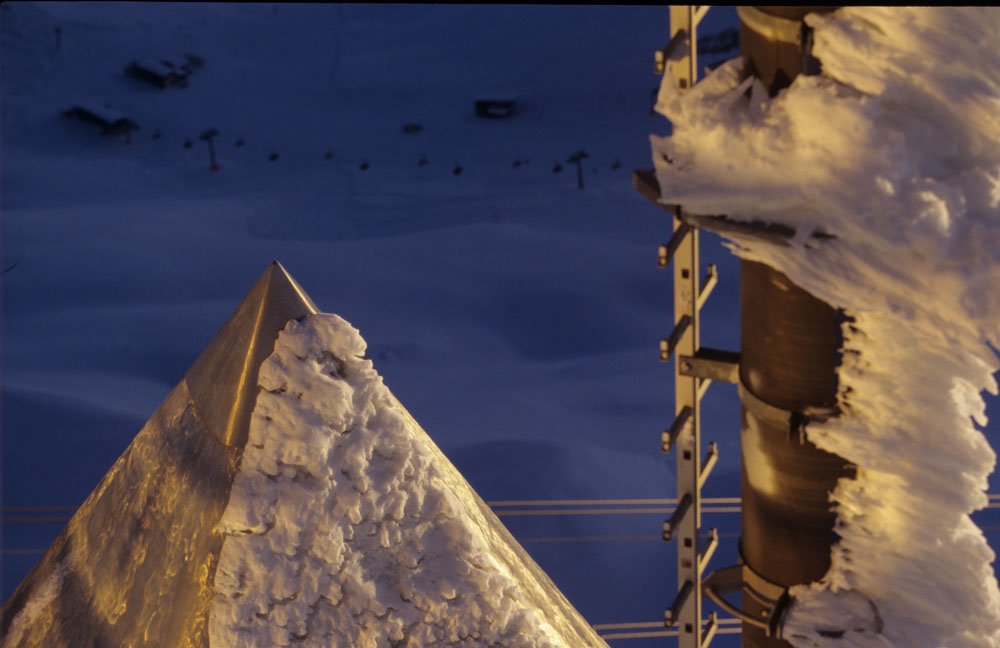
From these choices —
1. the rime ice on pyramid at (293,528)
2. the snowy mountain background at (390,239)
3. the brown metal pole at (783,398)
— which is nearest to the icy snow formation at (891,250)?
the brown metal pole at (783,398)

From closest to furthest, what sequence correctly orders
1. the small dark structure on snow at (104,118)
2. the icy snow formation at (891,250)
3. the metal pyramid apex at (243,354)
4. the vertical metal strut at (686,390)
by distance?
the metal pyramid apex at (243,354), the icy snow formation at (891,250), the vertical metal strut at (686,390), the small dark structure on snow at (104,118)

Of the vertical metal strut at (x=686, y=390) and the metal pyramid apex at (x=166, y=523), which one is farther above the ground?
the metal pyramid apex at (x=166, y=523)

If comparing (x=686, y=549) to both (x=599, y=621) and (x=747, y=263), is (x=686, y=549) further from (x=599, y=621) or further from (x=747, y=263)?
(x=599, y=621)

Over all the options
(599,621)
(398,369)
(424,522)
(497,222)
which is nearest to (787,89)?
(424,522)

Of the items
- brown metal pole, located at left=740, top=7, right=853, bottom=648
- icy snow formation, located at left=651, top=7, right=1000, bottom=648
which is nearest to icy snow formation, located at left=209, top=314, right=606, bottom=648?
icy snow formation, located at left=651, top=7, right=1000, bottom=648

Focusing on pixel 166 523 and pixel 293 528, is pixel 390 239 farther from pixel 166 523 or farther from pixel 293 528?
pixel 293 528

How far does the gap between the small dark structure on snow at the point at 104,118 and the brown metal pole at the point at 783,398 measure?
1788cm

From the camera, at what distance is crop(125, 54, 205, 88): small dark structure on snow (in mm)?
21172

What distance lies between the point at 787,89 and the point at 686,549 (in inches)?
77.5

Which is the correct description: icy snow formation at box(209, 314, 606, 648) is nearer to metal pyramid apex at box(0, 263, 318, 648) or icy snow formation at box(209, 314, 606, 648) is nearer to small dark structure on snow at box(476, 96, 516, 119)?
metal pyramid apex at box(0, 263, 318, 648)

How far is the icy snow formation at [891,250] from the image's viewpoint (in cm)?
238

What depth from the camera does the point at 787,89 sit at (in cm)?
262

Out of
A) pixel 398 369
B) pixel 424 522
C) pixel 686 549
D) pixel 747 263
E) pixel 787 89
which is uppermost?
pixel 787 89

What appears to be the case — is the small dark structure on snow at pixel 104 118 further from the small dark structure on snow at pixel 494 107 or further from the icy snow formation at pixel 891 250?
the icy snow formation at pixel 891 250
